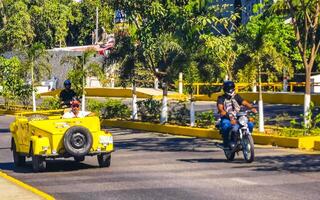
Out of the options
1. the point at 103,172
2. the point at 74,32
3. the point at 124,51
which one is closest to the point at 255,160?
the point at 103,172

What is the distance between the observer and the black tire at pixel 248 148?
14.2 meters

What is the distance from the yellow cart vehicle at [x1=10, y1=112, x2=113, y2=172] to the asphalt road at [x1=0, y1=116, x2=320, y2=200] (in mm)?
375

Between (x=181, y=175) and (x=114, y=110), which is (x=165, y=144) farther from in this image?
(x=114, y=110)

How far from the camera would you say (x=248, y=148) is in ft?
46.7

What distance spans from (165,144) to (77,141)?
6563mm

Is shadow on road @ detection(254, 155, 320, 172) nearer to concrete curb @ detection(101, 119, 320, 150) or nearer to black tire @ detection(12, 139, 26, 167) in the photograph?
concrete curb @ detection(101, 119, 320, 150)

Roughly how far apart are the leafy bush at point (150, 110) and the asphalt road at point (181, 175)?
7146 millimetres

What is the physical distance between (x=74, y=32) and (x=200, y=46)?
7302 cm

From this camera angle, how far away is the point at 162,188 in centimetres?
1126

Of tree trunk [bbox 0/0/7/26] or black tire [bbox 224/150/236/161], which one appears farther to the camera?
tree trunk [bbox 0/0/7/26]

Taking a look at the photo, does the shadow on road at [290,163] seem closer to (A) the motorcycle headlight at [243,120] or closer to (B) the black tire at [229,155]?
(B) the black tire at [229,155]

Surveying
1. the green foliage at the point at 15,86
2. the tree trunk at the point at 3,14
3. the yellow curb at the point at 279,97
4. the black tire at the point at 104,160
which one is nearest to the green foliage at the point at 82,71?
the green foliage at the point at 15,86

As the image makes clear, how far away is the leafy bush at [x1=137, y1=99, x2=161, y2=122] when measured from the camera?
2584 centimetres

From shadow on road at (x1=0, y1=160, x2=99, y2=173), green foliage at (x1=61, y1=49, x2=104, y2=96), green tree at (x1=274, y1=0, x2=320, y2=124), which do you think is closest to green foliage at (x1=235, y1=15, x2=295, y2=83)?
green tree at (x1=274, y1=0, x2=320, y2=124)
